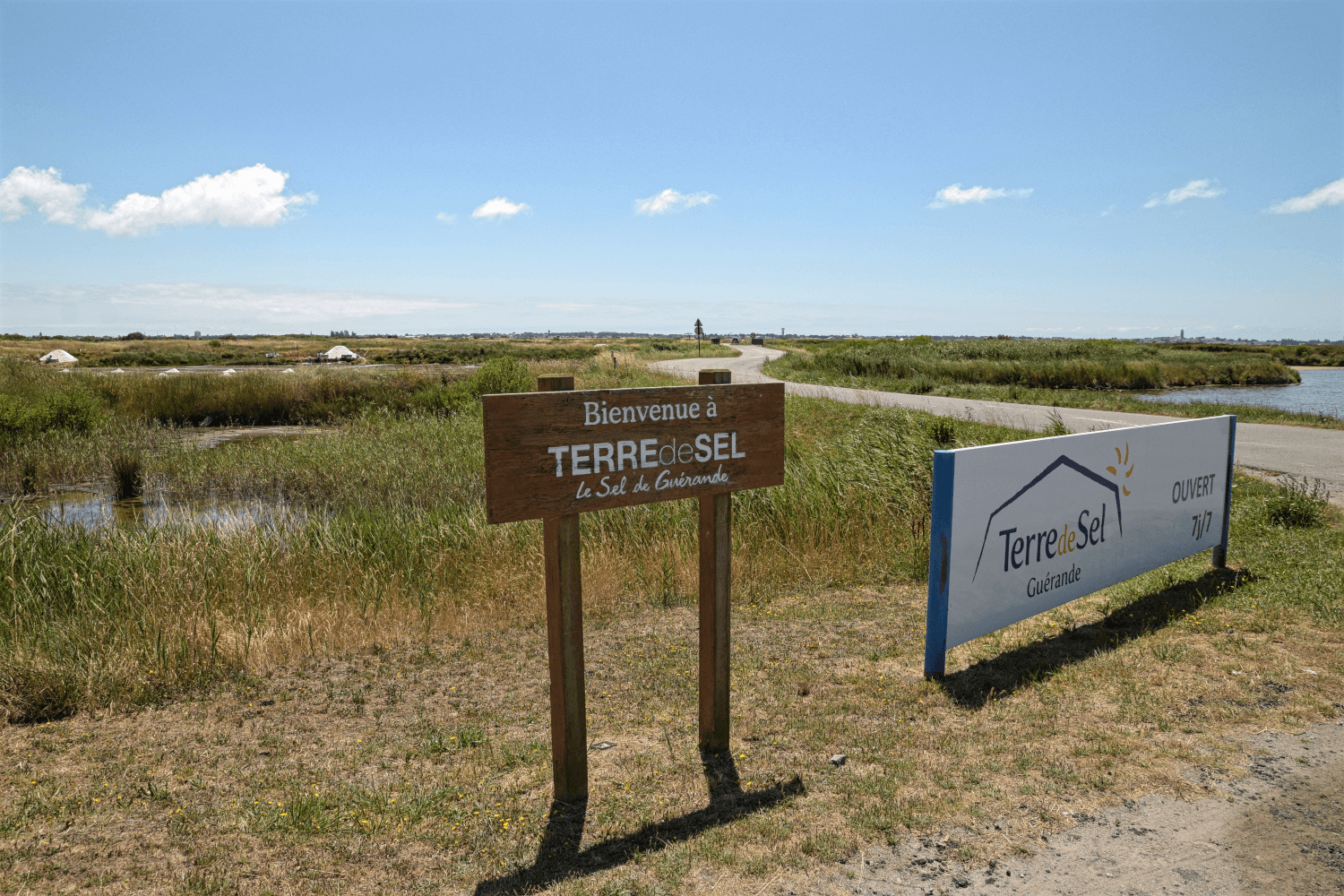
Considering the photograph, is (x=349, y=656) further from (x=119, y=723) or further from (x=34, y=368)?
(x=34, y=368)

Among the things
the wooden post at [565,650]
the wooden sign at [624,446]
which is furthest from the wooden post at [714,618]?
the wooden post at [565,650]

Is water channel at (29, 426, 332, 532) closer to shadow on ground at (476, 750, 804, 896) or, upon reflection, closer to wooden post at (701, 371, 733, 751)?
wooden post at (701, 371, 733, 751)

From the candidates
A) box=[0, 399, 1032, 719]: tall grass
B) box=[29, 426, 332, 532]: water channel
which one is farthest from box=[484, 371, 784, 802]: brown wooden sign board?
box=[29, 426, 332, 532]: water channel

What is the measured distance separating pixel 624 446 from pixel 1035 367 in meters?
37.7

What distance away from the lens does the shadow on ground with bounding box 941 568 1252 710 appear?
16.3 feet

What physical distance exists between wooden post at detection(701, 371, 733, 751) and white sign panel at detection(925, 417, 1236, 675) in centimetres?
151

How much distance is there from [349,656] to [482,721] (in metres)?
1.70

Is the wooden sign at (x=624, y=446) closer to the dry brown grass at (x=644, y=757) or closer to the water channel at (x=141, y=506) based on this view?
the dry brown grass at (x=644, y=757)

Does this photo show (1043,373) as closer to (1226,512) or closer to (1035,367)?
(1035,367)

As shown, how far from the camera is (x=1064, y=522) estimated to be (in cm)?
575

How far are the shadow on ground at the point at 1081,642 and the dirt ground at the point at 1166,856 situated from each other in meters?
1.29

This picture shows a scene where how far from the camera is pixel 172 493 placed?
14242 millimetres

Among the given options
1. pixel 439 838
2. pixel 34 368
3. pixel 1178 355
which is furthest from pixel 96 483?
pixel 1178 355

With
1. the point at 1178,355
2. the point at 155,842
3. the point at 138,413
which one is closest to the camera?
the point at 155,842
